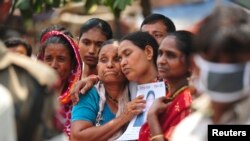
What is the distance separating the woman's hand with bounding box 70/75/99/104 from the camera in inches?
220

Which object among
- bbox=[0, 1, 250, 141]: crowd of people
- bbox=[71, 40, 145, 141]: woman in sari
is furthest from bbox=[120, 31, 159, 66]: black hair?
bbox=[71, 40, 145, 141]: woman in sari

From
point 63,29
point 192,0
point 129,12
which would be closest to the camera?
point 63,29

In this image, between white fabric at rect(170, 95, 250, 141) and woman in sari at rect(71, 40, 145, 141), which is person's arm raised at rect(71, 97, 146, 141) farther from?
white fabric at rect(170, 95, 250, 141)

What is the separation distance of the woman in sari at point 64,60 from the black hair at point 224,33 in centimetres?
260

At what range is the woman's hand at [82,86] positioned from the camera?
559cm

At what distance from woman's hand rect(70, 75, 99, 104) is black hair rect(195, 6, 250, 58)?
2212 mm

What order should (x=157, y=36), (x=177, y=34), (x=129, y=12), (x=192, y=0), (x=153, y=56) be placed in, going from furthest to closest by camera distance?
1. (x=129, y=12)
2. (x=192, y=0)
3. (x=157, y=36)
4. (x=153, y=56)
5. (x=177, y=34)

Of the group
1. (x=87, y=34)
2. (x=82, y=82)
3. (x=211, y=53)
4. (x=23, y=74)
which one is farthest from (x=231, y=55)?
(x=87, y=34)

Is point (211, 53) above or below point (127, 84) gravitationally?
above

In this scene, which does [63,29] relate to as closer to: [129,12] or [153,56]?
[153,56]

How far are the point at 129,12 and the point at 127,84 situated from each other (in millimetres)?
9645

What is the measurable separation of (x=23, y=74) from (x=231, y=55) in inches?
33.8

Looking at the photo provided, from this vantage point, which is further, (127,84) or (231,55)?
(127,84)

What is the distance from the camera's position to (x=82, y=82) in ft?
18.6
